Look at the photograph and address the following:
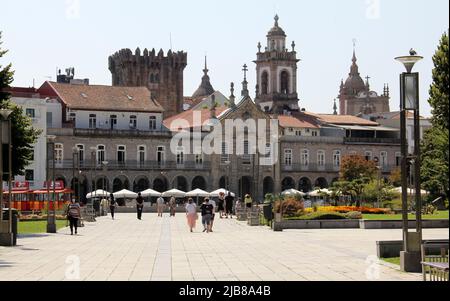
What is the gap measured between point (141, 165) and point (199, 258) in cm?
7665

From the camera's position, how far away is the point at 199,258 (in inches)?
1024

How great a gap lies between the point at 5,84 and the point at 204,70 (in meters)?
121

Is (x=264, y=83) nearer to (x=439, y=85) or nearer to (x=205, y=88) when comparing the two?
(x=205, y=88)

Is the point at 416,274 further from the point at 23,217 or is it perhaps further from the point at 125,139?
the point at 125,139

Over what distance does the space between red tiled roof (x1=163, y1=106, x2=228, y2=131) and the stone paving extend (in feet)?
229

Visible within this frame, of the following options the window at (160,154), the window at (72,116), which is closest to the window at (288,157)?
the window at (160,154)

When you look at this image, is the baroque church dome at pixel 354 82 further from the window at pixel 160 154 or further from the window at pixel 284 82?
the window at pixel 160 154

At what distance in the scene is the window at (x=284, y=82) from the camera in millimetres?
128913

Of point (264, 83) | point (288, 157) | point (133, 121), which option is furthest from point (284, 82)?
point (133, 121)

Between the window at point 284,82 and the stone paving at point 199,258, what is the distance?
90.7 metres

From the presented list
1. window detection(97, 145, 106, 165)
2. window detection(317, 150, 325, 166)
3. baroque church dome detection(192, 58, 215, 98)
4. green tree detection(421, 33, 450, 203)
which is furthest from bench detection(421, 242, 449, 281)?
baroque church dome detection(192, 58, 215, 98)

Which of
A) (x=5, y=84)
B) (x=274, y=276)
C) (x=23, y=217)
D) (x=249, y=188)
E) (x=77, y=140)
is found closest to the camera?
(x=274, y=276)

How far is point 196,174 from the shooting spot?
344 ft
